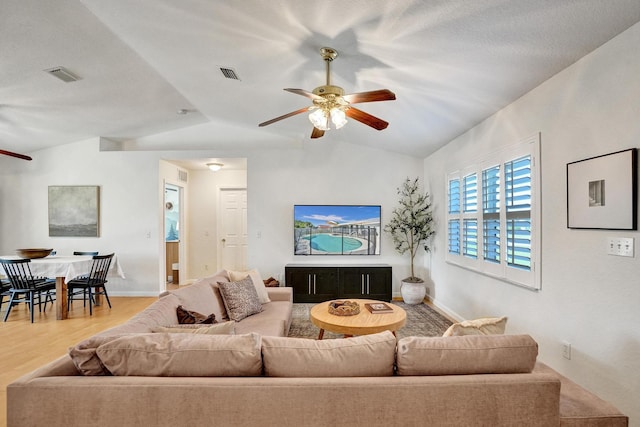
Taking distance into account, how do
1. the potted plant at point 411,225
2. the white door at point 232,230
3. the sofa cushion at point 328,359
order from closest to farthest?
the sofa cushion at point 328,359, the potted plant at point 411,225, the white door at point 232,230

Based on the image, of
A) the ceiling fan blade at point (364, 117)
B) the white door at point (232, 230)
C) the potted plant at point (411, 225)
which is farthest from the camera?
the white door at point (232, 230)

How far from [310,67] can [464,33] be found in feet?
4.59

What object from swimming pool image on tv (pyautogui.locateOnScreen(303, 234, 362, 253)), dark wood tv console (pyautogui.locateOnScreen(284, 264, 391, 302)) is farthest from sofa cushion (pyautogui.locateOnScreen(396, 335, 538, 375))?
swimming pool image on tv (pyautogui.locateOnScreen(303, 234, 362, 253))

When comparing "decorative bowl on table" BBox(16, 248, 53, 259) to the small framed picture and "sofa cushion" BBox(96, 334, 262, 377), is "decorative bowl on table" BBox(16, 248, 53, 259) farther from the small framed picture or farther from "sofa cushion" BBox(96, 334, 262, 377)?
the small framed picture

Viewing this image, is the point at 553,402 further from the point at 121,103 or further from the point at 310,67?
the point at 121,103

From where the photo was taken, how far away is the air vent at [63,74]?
3486mm

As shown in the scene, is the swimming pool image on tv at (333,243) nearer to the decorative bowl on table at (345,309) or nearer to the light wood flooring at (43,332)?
the decorative bowl on table at (345,309)

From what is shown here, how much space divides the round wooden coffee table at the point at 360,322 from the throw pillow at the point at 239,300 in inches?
23.2

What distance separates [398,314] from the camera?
3.05m

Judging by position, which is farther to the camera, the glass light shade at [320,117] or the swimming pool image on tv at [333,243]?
the swimming pool image on tv at [333,243]

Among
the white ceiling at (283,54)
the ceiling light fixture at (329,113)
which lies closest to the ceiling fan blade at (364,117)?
the ceiling light fixture at (329,113)

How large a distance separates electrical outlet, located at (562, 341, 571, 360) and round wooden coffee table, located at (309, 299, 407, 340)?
1.16m

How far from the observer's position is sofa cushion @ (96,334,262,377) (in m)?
1.42

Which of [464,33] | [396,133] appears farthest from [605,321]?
[396,133]
